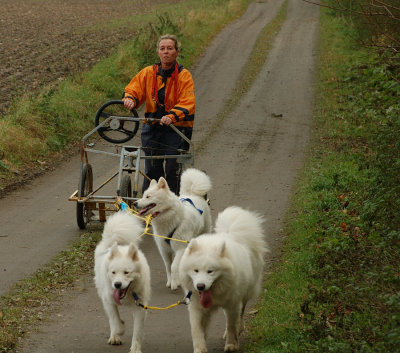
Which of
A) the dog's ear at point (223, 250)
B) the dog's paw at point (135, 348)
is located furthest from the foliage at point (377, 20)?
the dog's paw at point (135, 348)

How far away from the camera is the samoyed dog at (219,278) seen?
538 cm

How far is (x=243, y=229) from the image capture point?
6.20 meters

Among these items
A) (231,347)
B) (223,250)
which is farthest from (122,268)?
(231,347)

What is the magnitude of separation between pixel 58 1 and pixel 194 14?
50.2 ft

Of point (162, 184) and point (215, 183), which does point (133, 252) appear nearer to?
point (162, 184)

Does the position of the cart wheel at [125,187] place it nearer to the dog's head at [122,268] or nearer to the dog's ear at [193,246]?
the dog's head at [122,268]

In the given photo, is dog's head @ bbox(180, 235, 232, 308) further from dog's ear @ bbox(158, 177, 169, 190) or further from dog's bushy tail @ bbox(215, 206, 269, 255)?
dog's ear @ bbox(158, 177, 169, 190)

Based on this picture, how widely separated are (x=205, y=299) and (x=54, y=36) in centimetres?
2405

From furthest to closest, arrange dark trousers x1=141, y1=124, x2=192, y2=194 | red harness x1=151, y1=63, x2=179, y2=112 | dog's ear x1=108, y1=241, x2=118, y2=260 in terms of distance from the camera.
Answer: dark trousers x1=141, y1=124, x2=192, y2=194 < red harness x1=151, y1=63, x2=179, y2=112 < dog's ear x1=108, y1=241, x2=118, y2=260

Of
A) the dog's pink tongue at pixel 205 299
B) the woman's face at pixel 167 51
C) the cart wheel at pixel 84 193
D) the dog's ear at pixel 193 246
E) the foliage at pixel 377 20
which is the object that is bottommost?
the cart wheel at pixel 84 193

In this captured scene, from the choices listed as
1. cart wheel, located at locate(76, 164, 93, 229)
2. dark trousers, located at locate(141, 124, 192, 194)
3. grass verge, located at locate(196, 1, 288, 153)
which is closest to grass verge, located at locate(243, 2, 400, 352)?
dark trousers, located at locate(141, 124, 192, 194)

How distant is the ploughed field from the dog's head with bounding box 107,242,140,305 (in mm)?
11002

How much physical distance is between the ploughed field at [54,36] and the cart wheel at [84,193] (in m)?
6.94

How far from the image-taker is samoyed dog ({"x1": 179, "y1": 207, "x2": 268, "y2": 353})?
5375mm
